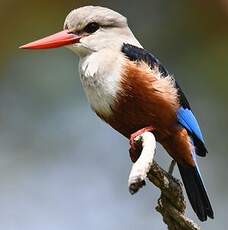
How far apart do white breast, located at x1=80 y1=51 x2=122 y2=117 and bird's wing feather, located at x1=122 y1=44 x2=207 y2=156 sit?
9 cm

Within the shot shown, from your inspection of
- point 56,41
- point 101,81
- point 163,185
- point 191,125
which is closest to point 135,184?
point 163,185

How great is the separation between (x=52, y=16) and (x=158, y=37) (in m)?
0.73

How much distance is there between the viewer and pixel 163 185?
10.2ft

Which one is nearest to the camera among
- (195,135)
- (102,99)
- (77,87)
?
(102,99)

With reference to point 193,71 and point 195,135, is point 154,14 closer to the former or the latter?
point 193,71

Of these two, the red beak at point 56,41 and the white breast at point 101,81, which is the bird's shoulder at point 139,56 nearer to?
the white breast at point 101,81

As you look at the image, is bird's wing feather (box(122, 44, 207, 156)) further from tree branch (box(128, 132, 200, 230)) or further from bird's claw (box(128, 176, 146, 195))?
bird's claw (box(128, 176, 146, 195))

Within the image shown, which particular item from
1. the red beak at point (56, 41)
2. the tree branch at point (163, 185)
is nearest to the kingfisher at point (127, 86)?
the red beak at point (56, 41)

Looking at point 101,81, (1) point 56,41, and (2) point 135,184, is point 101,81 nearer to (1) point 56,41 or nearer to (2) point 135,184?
(1) point 56,41

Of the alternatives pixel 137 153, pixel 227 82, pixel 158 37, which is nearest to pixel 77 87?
pixel 158 37

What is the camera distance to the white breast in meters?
3.72

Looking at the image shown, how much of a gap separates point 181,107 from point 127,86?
0.94 ft

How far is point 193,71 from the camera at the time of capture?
607 centimetres

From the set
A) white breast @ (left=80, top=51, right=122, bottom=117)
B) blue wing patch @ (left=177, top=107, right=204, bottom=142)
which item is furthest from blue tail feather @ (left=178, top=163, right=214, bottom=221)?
white breast @ (left=80, top=51, right=122, bottom=117)
